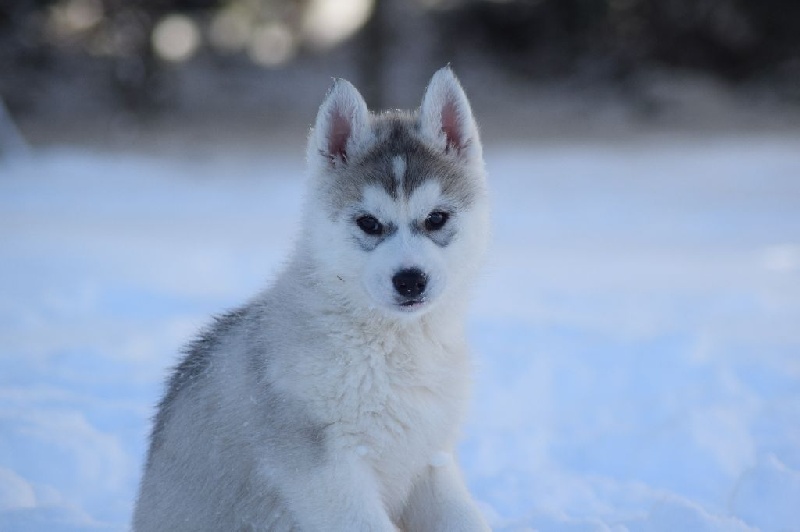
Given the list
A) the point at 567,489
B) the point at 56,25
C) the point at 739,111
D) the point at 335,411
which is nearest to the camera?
the point at 335,411

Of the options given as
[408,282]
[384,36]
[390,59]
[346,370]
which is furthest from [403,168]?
[390,59]

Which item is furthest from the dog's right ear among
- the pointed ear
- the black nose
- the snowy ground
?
the black nose

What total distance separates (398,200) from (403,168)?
0.48ft

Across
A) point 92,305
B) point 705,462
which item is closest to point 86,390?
point 92,305

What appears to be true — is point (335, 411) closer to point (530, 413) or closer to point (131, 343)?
point (530, 413)

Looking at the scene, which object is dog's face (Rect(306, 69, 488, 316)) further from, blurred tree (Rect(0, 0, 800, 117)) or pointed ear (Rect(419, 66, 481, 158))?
blurred tree (Rect(0, 0, 800, 117))

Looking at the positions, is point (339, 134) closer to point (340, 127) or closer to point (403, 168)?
point (340, 127)

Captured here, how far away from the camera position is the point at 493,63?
2259 cm

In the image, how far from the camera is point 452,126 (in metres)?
3.63

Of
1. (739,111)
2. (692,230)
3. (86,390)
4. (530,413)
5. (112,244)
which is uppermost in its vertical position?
(739,111)

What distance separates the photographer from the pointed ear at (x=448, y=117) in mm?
3496

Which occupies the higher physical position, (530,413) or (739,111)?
(739,111)

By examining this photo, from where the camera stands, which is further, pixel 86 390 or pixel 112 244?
pixel 112 244

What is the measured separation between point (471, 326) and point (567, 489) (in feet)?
8.25
